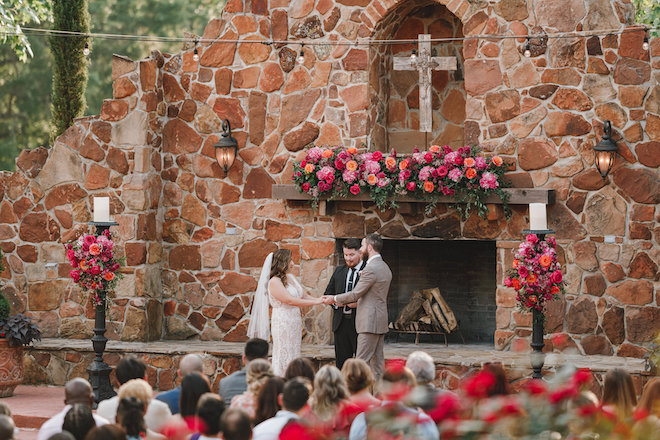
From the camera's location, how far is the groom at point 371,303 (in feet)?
28.2

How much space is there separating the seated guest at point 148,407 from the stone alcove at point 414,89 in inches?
228

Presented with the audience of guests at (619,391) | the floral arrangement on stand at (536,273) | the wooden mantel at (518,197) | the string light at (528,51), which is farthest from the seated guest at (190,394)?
the string light at (528,51)

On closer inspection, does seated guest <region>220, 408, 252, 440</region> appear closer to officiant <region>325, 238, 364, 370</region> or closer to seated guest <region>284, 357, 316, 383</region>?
seated guest <region>284, 357, 316, 383</region>

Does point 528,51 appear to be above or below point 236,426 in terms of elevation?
above

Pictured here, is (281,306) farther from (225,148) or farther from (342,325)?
(225,148)

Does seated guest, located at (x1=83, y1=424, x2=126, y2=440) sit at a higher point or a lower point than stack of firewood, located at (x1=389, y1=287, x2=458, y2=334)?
lower

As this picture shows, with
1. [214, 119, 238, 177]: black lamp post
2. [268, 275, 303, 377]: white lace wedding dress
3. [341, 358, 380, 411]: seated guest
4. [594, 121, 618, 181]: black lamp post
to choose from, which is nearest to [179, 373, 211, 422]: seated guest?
[341, 358, 380, 411]: seated guest

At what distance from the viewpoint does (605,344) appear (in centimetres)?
995

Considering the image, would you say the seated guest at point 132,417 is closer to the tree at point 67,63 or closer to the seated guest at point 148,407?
the seated guest at point 148,407

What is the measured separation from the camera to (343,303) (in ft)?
28.7

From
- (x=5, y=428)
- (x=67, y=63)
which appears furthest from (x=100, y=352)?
(x=67, y=63)

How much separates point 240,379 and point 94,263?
3405mm

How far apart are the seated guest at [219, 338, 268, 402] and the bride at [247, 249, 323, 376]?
237 centimetres

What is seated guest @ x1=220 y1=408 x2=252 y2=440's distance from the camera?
436 cm
